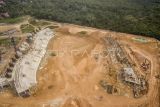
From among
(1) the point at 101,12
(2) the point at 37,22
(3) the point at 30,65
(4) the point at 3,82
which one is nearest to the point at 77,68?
(3) the point at 30,65

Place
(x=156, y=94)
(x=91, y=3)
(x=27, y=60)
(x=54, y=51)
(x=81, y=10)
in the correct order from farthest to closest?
(x=91, y=3) < (x=81, y=10) < (x=54, y=51) < (x=27, y=60) < (x=156, y=94)

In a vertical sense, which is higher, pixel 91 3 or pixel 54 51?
pixel 91 3

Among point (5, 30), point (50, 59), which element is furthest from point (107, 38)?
point (5, 30)

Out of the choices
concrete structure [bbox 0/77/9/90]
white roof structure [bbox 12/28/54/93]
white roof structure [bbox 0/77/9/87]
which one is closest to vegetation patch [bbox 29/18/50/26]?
white roof structure [bbox 12/28/54/93]

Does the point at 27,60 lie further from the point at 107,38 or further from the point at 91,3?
the point at 91,3

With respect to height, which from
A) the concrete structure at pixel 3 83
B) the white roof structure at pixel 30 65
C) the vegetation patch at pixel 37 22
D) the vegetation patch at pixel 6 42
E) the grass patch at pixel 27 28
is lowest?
the concrete structure at pixel 3 83

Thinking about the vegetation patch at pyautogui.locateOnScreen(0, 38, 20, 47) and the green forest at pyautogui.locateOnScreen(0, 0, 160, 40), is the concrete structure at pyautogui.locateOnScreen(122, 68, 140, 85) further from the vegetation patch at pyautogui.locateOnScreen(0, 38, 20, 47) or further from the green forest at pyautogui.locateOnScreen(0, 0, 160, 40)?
the vegetation patch at pyautogui.locateOnScreen(0, 38, 20, 47)

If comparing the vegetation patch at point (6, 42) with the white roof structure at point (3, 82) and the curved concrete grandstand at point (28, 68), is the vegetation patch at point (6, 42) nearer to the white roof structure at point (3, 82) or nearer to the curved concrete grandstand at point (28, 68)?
the curved concrete grandstand at point (28, 68)

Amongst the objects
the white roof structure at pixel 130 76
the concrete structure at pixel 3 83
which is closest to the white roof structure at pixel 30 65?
the concrete structure at pixel 3 83
